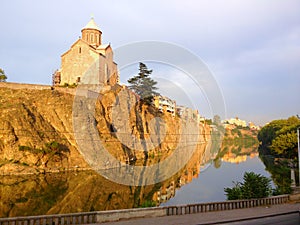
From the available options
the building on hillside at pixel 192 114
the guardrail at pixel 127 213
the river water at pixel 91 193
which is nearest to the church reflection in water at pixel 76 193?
the river water at pixel 91 193

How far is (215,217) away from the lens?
8930 mm

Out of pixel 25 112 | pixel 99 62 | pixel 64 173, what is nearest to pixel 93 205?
pixel 64 173

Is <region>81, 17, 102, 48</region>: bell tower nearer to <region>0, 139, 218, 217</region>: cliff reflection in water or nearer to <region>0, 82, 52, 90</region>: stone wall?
<region>0, 82, 52, 90</region>: stone wall

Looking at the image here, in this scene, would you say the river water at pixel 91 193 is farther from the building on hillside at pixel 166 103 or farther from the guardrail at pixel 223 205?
the guardrail at pixel 223 205

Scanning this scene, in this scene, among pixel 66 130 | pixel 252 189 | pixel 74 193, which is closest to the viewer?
pixel 252 189

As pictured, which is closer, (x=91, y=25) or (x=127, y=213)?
(x=127, y=213)

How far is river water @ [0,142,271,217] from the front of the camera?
1748 cm

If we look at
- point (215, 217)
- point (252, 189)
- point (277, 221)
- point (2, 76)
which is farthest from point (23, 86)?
point (277, 221)

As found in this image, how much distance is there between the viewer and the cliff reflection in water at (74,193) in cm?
1722

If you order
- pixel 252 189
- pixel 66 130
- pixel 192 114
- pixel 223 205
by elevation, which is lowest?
pixel 223 205

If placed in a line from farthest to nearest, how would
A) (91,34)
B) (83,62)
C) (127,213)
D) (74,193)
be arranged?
(91,34), (83,62), (74,193), (127,213)

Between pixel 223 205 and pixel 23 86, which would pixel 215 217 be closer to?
pixel 223 205

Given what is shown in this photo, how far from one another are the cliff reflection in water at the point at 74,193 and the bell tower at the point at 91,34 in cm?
3305

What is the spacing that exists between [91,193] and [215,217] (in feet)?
48.4
